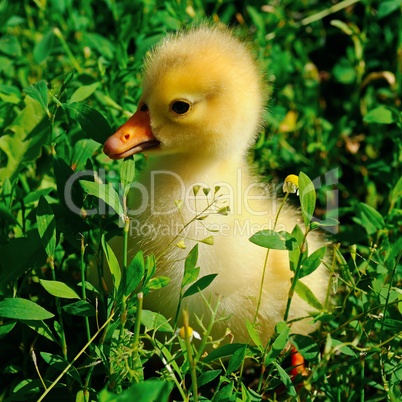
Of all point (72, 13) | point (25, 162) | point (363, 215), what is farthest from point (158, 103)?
point (72, 13)

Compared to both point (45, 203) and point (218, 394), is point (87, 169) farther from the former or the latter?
point (218, 394)

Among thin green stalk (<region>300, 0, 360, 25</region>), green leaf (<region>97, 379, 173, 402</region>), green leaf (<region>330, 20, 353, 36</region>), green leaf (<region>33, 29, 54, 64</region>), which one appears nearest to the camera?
green leaf (<region>97, 379, 173, 402</region>)

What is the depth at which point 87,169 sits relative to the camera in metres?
1.48

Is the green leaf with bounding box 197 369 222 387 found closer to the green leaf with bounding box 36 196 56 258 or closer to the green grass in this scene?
the green grass

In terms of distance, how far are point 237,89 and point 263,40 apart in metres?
0.90

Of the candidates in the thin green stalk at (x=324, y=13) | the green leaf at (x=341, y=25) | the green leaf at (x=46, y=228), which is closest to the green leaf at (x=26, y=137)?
the green leaf at (x=46, y=228)

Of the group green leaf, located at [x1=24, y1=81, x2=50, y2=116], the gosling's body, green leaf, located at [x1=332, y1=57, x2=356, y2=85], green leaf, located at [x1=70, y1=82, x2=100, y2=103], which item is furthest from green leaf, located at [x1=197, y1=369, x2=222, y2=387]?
green leaf, located at [x1=332, y1=57, x2=356, y2=85]

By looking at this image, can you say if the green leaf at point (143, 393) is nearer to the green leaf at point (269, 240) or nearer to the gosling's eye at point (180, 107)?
the green leaf at point (269, 240)

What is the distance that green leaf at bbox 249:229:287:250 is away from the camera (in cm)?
113

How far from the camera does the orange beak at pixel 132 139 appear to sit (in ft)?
4.47

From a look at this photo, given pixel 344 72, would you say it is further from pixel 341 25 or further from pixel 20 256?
pixel 20 256

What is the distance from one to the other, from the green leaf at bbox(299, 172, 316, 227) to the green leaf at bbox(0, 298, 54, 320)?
0.60m

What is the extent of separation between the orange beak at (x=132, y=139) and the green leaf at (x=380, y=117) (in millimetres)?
720

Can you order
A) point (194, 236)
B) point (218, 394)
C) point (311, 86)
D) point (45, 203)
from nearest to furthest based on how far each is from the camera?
point (218, 394) → point (45, 203) → point (194, 236) → point (311, 86)
